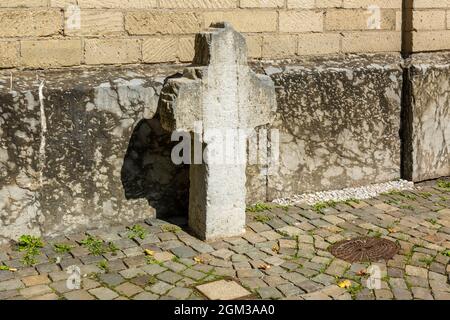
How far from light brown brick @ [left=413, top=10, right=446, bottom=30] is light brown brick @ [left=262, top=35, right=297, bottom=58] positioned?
1.56 meters

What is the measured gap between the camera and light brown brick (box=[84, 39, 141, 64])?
200 inches

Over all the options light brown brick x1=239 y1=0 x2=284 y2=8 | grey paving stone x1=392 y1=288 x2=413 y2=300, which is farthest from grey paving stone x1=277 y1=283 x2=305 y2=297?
light brown brick x1=239 y1=0 x2=284 y2=8

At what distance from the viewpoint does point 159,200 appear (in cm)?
536

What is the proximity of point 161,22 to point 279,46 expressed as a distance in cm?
129

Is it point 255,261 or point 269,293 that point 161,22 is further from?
point 269,293

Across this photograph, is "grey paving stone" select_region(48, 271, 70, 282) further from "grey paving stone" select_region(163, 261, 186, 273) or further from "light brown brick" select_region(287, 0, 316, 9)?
"light brown brick" select_region(287, 0, 316, 9)

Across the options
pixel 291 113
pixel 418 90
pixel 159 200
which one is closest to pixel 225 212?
pixel 159 200

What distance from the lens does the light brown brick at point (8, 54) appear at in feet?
15.5

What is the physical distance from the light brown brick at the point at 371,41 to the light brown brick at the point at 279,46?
2.21 feet

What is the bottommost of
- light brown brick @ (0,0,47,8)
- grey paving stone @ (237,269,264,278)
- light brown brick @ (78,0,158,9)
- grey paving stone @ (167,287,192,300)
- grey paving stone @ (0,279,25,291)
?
grey paving stone @ (167,287,192,300)

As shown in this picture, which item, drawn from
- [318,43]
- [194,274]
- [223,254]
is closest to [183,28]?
[318,43]

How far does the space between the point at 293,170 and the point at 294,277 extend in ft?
6.27

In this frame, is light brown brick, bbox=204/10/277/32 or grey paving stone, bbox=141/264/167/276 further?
light brown brick, bbox=204/10/277/32

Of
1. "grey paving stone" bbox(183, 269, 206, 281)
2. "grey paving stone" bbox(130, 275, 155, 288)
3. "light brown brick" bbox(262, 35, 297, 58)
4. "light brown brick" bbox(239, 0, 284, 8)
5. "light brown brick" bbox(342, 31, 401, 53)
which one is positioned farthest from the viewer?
"light brown brick" bbox(342, 31, 401, 53)
